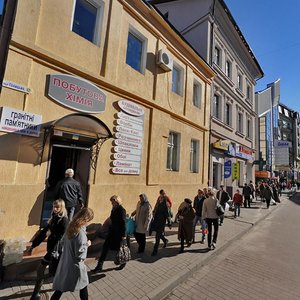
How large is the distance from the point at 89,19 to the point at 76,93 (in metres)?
2.74

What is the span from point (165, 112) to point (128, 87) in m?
2.35

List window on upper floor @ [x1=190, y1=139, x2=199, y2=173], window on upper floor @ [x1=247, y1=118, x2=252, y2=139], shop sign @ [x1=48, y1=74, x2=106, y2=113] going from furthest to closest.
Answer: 1. window on upper floor @ [x1=247, y1=118, x2=252, y2=139]
2. window on upper floor @ [x1=190, y1=139, x2=199, y2=173]
3. shop sign @ [x1=48, y1=74, x2=106, y2=113]

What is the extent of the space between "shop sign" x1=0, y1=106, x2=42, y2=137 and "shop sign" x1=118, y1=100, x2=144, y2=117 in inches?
114

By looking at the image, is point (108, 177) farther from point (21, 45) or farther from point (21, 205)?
point (21, 45)

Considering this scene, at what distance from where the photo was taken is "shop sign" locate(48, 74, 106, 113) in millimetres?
5891

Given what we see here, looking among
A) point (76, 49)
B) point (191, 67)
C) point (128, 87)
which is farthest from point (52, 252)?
point (191, 67)

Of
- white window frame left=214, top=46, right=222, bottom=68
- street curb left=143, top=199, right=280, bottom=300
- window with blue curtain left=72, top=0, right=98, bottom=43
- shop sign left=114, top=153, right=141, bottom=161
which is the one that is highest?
white window frame left=214, top=46, right=222, bottom=68

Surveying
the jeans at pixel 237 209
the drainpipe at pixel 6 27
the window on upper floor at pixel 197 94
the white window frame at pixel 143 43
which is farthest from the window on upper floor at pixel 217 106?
the drainpipe at pixel 6 27

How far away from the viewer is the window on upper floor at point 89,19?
6.89m

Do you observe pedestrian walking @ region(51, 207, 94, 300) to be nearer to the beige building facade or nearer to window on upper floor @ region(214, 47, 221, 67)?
the beige building facade

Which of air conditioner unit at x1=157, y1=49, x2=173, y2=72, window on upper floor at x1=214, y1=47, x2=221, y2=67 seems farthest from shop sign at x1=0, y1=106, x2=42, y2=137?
window on upper floor at x1=214, y1=47, x2=221, y2=67

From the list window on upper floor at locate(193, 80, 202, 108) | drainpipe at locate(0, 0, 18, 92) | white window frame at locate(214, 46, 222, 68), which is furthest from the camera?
white window frame at locate(214, 46, 222, 68)

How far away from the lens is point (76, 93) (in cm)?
635

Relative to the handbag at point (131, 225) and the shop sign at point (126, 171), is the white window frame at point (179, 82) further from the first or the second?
the handbag at point (131, 225)
